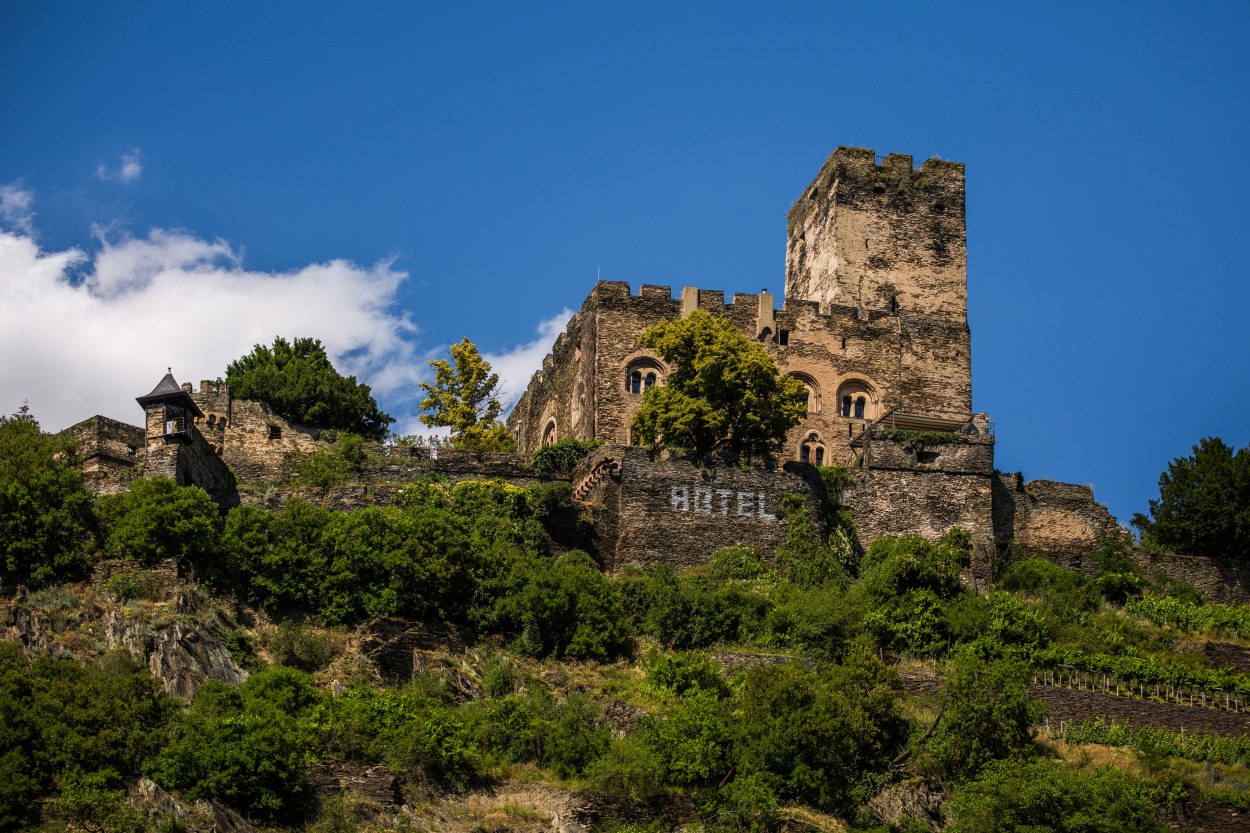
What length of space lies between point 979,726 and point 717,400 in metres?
14.2

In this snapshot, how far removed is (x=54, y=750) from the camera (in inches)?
1259

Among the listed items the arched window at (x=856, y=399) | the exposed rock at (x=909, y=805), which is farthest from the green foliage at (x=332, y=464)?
the exposed rock at (x=909, y=805)

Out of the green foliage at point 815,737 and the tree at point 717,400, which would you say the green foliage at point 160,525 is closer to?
the green foliage at point 815,737

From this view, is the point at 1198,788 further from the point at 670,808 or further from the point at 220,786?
the point at 220,786

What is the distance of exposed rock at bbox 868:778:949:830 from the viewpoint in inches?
1474

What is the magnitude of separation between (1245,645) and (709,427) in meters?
13.6

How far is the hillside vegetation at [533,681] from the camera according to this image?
3356 cm

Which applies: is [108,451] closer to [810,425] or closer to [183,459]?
[183,459]

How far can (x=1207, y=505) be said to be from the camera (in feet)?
168

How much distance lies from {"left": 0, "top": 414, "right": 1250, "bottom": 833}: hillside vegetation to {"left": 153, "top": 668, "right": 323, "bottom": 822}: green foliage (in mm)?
52

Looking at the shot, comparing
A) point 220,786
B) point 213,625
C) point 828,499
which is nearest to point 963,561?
point 828,499

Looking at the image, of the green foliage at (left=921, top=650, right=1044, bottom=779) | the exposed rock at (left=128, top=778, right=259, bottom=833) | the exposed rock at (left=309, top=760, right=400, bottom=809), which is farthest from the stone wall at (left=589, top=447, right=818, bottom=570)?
the exposed rock at (left=128, top=778, right=259, bottom=833)

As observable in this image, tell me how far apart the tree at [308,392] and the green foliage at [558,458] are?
6060 mm

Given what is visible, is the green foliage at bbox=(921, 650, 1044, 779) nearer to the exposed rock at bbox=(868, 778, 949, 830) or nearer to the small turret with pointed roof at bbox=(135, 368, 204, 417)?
the exposed rock at bbox=(868, 778, 949, 830)
